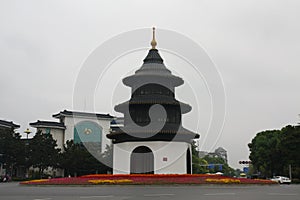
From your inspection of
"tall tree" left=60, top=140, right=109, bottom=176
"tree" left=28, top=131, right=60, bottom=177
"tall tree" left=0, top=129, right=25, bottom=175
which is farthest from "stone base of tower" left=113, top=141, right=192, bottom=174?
"tall tree" left=0, top=129, right=25, bottom=175

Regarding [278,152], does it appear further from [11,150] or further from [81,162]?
[11,150]

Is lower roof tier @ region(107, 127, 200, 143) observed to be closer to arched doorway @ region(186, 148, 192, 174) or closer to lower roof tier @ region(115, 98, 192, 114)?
arched doorway @ region(186, 148, 192, 174)

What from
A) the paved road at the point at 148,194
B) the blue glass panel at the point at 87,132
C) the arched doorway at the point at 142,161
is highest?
the blue glass panel at the point at 87,132

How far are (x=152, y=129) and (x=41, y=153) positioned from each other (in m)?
30.6

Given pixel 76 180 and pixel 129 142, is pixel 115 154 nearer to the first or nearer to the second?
pixel 129 142

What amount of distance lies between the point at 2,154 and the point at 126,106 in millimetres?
31849

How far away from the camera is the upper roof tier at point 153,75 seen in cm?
3647

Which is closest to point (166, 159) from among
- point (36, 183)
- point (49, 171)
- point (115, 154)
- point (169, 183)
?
point (115, 154)

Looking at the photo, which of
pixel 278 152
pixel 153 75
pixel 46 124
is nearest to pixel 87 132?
pixel 46 124

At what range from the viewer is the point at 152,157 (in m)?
34.3

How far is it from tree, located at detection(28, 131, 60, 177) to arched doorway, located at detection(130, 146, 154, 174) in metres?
28.7

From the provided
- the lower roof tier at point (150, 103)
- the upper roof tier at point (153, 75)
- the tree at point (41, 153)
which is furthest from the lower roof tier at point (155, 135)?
the tree at point (41, 153)

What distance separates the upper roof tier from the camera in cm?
3647

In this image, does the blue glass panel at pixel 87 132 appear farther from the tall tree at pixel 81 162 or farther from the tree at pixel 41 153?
the tall tree at pixel 81 162
